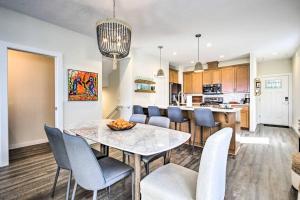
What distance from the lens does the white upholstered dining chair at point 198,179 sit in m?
1.02

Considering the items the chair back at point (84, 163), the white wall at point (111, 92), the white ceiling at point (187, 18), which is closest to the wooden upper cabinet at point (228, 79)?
the white ceiling at point (187, 18)

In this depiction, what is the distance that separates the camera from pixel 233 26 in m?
3.25

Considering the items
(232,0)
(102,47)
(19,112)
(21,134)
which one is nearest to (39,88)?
(19,112)

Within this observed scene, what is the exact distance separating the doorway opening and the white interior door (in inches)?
303

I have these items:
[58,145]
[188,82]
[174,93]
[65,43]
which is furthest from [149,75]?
[58,145]

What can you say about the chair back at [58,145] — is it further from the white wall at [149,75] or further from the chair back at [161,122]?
the white wall at [149,75]

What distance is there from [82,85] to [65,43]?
0.97 metres

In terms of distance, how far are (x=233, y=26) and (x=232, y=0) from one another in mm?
1011

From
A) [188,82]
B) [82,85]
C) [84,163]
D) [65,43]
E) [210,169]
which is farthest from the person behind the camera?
[188,82]

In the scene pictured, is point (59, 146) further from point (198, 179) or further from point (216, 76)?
point (216, 76)

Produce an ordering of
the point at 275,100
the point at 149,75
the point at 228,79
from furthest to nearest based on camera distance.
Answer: the point at 275,100 → the point at 228,79 → the point at 149,75

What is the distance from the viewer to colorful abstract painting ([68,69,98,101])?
3463 millimetres

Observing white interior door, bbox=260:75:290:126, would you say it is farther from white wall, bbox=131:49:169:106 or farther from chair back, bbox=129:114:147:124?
chair back, bbox=129:114:147:124

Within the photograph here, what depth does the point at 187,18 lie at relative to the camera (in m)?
2.91
